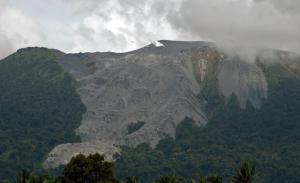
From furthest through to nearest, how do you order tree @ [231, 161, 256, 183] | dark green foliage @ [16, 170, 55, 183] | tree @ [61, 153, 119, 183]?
tree @ [61, 153, 119, 183]
tree @ [231, 161, 256, 183]
dark green foliage @ [16, 170, 55, 183]

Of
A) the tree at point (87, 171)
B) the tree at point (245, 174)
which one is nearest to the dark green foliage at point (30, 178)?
the tree at point (87, 171)

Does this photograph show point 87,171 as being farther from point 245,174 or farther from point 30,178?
point 245,174

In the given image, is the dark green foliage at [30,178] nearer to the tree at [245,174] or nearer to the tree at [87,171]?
the tree at [87,171]

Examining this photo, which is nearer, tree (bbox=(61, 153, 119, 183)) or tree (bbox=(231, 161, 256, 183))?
tree (bbox=(231, 161, 256, 183))

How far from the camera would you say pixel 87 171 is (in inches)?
5807

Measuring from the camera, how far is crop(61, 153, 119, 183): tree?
148 m


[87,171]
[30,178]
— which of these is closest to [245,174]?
[87,171]

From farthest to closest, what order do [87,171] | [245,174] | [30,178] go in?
[87,171] < [245,174] < [30,178]

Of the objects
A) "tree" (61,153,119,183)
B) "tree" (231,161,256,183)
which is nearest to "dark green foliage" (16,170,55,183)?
"tree" (61,153,119,183)

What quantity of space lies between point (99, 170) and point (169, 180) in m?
27.0

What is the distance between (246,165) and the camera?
5251 inches

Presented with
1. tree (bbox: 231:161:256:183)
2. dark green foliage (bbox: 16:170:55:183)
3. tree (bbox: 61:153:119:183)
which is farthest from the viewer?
tree (bbox: 61:153:119:183)

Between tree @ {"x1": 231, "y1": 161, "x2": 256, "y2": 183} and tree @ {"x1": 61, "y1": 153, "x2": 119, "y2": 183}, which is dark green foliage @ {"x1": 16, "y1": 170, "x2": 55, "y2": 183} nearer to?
tree @ {"x1": 61, "y1": 153, "x2": 119, "y2": 183}

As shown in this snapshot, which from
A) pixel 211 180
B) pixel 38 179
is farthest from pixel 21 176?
pixel 211 180
